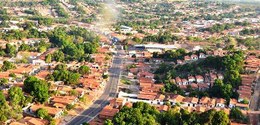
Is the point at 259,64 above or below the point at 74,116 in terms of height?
above

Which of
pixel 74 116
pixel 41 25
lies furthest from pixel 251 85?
pixel 41 25

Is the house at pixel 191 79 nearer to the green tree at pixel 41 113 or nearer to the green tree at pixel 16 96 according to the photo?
the green tree at pixel 41 113

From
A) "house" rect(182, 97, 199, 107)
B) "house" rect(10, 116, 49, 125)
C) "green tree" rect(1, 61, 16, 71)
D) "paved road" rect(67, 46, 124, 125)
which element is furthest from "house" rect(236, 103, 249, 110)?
"green tree" rect(1, 61, 16, 71)

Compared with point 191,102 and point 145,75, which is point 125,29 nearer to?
point 145,75

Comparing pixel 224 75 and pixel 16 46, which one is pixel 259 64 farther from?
pixel 16 46

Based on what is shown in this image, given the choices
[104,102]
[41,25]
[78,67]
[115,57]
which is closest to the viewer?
[104,102]

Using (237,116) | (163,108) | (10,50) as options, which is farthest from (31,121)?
(10,50)
